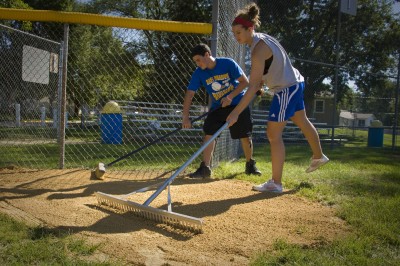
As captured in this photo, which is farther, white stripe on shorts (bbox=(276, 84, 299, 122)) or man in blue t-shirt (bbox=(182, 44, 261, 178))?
man in blue t-shirt (bbox=(182, 44, 261, 178))

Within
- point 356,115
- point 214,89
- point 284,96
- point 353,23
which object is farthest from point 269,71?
point 353,23

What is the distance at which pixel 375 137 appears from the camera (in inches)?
434

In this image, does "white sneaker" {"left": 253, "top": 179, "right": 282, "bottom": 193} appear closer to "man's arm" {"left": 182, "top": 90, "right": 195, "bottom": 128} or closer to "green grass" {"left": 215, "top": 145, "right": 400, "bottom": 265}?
"green grass" {"left": 215, "top": 145, "right": 400, "bottom": 265}

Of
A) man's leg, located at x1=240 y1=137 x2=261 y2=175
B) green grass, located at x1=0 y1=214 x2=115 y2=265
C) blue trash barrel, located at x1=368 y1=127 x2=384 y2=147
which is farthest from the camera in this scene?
blue trash barrel, located at x1=368 y1=127 x2=384 y2=147

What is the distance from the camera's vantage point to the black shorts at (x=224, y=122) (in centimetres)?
448

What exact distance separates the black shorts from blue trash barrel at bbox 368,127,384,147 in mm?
7648

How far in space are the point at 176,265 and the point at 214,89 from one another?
8.82ft

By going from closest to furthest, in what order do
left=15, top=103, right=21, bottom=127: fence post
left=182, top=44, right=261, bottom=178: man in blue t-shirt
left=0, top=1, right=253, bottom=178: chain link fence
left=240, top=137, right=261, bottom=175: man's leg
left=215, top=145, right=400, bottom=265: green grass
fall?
left=215, top=145, right=400, bottom=265: green grass, left=182, top=44, right=261, bottom=178: man in blue t-shirt, left=240, top=137, right=261, bottom=175: man's leg, left=0, top=1, right=253, bottom=178: chain link fence, left=15, top=103, right=21, bottom=127: fence post

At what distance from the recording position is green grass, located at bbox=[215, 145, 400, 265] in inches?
84.8

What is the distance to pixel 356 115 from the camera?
11.5 metres

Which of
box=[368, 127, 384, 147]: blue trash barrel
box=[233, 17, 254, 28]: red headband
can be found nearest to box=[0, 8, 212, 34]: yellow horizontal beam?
box=[233, 17, 254, 28]: red headband

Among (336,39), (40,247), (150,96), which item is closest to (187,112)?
(40,247)

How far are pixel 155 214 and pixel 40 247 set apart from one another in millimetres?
860

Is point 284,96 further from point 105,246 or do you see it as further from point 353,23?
point 353,23
